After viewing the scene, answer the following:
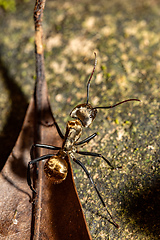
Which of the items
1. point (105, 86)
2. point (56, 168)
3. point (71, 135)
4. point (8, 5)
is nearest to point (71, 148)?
point (71, 135)

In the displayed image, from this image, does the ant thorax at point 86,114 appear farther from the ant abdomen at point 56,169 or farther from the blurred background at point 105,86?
the ant abdomen at point 56,169

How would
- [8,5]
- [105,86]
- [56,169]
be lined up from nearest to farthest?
1. [56,169]
2. [105,86]
3. [8,5]

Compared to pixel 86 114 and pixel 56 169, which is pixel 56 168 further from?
pixel 86 114

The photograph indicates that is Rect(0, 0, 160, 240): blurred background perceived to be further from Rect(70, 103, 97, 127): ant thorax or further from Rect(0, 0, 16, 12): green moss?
Rect(70, 103, 97, 127): ant thorax

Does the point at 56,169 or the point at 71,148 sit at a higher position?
the point at 71,148

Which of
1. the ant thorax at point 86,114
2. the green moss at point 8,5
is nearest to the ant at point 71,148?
the ant thorax at point 86,114

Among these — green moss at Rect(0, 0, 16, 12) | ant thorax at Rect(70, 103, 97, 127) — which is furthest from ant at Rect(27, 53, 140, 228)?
green moss at Rect(0, 0, 16, 12)
